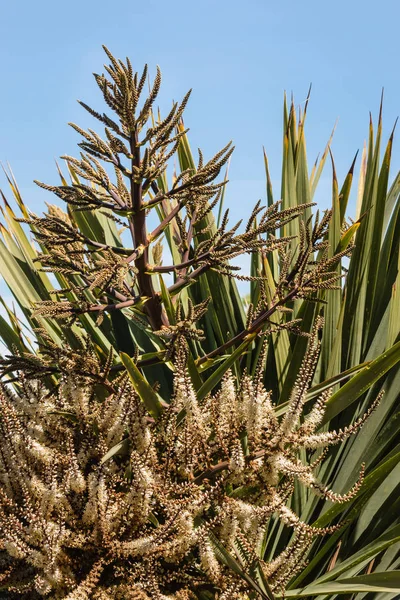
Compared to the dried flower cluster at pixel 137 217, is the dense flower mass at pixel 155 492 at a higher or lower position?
lower

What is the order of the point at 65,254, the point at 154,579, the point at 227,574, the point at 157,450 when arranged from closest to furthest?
the point at 154,579, the point at 227,574, the point at 157,450, the point at 65,254

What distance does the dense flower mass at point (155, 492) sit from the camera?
1718 millimetres

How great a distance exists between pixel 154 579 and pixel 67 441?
0.49 metres

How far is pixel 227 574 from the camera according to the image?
1817 mm

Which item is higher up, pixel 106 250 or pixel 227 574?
pixel 106 250

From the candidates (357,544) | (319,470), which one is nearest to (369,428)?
(319,470)

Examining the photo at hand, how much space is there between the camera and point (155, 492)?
1.78 meters

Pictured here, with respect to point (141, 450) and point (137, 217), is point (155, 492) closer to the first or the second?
point (141, 450)

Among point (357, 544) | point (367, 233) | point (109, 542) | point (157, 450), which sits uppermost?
point (367, 233)

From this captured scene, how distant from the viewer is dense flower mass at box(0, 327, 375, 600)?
1.72 m

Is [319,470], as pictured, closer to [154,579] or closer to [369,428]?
[369,428]

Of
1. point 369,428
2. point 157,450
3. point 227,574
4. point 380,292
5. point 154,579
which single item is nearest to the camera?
point 154,579

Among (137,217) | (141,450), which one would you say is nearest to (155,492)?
(141,450)

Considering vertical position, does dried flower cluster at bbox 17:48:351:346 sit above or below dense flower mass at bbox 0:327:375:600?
above
